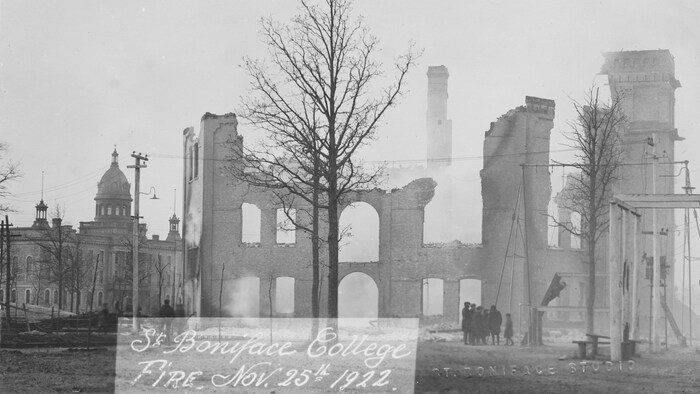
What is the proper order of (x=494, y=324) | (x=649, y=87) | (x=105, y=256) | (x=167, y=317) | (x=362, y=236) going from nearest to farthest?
(x=167, y=317) → (x=494, y=324) → (x=362, y=236) → (x=649, y=87) → (x=105, y=256)

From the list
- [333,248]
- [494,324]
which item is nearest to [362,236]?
[494,324]

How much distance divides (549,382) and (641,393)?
180 cm

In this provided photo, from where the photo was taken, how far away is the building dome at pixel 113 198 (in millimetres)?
78188

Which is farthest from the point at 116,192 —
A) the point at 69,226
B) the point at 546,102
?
the point at 546,102

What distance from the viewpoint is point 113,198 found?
258ft

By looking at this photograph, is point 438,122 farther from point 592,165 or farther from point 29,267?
point 29,267

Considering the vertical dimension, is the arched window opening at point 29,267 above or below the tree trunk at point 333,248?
below

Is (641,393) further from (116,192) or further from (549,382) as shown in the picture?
(116,192)

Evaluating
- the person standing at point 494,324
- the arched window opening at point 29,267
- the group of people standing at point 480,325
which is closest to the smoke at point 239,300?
the group of people standing at point 480,325

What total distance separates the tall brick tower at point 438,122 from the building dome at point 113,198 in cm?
3732

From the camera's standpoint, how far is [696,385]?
13852 millimetres

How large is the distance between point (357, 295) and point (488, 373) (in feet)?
99.1
